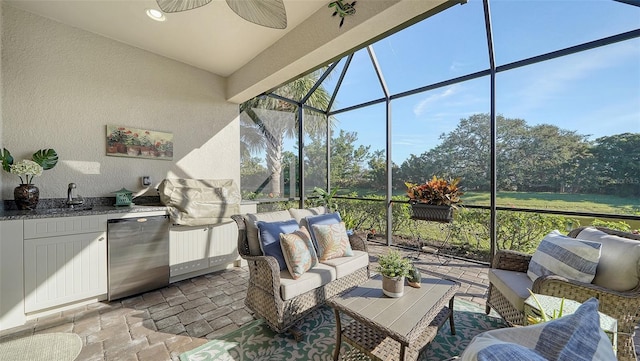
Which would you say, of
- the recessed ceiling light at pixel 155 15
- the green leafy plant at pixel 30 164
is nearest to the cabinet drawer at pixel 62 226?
the green leafy plant at pixel 30 164

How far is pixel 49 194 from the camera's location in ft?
9.28

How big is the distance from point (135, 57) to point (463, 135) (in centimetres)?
513

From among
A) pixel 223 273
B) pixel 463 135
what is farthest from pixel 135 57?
pixel 463 135

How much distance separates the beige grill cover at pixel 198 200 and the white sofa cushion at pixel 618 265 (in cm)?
387

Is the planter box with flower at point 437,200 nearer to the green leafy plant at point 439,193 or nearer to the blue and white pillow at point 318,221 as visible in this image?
the green leafy plant at point 439,193

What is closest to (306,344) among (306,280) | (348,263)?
(306,280)

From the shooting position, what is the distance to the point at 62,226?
7.98 ft

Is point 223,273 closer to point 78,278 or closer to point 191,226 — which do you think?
point 191,226

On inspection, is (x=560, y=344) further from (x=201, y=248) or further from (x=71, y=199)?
(x=71, y=199)

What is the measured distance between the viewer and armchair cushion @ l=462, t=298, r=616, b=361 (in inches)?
20.4

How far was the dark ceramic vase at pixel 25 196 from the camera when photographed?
8.27 ft

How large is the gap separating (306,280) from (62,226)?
254 cm

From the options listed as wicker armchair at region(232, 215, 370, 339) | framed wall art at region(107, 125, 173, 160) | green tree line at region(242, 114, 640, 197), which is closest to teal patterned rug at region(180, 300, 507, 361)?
wicker armchair at region(232, 215, 370, 339)

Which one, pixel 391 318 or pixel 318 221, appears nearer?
pixel 391 318
